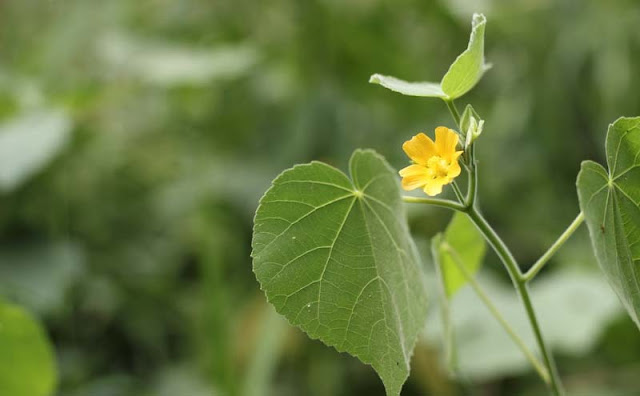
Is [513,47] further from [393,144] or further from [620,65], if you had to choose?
[393,144]

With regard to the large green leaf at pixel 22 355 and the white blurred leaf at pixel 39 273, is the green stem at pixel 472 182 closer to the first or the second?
the large green leaf at pixel 22 355

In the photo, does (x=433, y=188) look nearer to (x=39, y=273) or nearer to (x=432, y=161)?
(x=432, y=161)

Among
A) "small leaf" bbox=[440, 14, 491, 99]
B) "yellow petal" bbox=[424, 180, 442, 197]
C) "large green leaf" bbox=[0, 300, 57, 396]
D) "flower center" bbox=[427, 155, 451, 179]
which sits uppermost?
"small leaf" bbox=[440, 14, 491, 99]

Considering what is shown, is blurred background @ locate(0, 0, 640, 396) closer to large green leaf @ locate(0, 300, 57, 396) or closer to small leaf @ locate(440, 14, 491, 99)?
large green leaf @ locate(0, 300, 57, 396)

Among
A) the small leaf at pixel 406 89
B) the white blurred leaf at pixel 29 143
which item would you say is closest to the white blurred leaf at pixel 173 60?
the white blurred leaf at pixel 29 143

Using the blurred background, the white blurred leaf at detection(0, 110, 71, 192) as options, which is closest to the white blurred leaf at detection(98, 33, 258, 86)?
the blurred background

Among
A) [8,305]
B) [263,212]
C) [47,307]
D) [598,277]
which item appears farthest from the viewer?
[598,277]

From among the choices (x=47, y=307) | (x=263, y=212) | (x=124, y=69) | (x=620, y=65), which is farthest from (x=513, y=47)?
(x=263, y=212)
